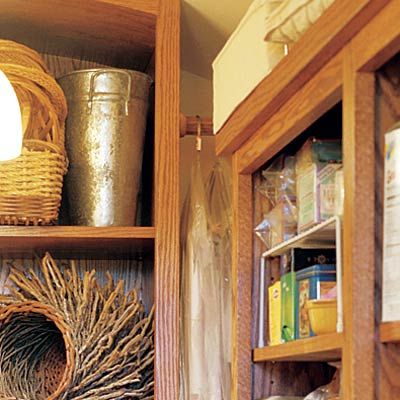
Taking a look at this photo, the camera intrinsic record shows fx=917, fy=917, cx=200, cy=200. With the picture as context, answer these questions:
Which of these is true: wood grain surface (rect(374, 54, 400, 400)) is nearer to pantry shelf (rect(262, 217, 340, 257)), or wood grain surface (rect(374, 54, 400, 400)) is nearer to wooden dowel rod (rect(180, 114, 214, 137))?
pantry shelf (rect(262, 217, 340, 257))

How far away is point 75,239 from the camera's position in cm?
207

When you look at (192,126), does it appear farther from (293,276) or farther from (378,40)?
(378,40)

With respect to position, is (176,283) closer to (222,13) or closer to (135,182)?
(135,182)

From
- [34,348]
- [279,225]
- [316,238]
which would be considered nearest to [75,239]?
[34,348]

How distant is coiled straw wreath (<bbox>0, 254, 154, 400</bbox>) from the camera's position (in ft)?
6.61

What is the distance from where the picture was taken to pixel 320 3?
121 centimetres

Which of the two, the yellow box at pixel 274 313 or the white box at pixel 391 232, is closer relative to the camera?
the white box at pixel 391 232

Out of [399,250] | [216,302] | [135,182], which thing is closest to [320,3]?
[399,250]

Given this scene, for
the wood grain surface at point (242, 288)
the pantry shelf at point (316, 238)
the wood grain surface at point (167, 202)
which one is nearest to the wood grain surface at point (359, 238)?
the pantry shelf at point (316, 238)

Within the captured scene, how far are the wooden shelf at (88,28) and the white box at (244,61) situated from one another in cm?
46

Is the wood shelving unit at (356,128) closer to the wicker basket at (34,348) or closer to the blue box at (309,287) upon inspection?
the blue box at (309,287)

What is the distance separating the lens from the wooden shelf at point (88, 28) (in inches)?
83.5

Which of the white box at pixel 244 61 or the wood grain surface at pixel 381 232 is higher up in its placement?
the white box at pixel 244 61

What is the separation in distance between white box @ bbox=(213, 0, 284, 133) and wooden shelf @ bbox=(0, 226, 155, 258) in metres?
0.43
